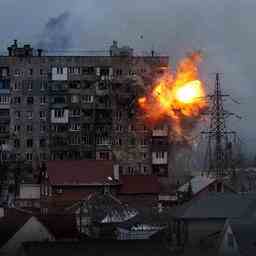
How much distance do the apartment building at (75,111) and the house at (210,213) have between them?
106ft

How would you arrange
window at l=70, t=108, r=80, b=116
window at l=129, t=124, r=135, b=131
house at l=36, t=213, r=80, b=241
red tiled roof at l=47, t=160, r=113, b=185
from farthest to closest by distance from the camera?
window at l=129, t=124, r=135, b=131 < window at l=70, t=108, r=80, b=116 < red tiled roof at l=47, t=160, r=113, b=185 < house at l=36, t=213, r=80, b=241

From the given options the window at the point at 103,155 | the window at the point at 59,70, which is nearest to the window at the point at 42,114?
the window at the point at 59,70

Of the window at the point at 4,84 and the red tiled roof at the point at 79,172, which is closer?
the red tiled roof at the point at 79,172

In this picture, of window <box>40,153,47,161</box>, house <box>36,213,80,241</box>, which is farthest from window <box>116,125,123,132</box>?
house <box>36,213,80,241</box>

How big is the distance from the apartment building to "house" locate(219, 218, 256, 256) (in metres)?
40.6

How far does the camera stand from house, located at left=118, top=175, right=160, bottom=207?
70250mm

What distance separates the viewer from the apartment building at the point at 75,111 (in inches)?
3443

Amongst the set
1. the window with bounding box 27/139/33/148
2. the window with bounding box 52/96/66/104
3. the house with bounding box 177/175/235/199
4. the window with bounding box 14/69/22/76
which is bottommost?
the house with bounding box 177/175/235/199

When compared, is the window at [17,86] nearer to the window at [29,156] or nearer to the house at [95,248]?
the window at [29,156]

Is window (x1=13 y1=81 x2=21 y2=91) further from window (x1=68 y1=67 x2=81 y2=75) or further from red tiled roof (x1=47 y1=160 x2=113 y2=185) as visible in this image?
red tiled roof (x1=47 y1=160 x2=113 y2=185)

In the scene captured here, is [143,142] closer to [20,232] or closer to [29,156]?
[29,156]

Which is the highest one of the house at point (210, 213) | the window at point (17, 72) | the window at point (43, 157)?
the window at point (17, 72)

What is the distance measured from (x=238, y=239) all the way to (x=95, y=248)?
8.34 metres

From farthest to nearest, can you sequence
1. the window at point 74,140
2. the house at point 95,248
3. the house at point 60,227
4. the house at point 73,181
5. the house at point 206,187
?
the window at point 74,140 < the house at point 73,181 < the house at point 206,187 < the house at point 60,227 < the house at point 95,248
